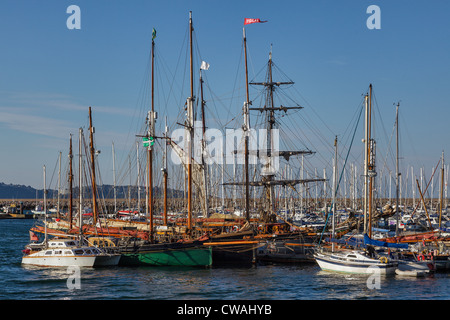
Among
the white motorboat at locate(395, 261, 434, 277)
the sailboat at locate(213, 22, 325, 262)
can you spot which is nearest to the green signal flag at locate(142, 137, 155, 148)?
the sailboat at locate(213, 22, 325, 262)

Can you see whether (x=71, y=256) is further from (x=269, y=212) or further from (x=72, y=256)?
(x=269, y=212)

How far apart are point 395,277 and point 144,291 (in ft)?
67.3

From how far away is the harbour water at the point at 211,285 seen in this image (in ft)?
134

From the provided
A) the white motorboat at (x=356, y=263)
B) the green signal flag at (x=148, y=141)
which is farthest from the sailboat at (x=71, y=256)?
the white motorboat at (x=356, y=263)

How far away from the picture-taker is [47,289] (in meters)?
44.3

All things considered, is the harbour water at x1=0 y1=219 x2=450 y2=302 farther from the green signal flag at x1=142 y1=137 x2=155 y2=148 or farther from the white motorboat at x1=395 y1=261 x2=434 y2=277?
the green signal flag at x1=142 y1=137 x2=155 y2=148

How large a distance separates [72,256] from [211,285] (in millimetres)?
15680

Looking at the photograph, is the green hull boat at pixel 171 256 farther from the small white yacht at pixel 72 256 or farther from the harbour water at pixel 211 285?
the small white yacht at pixel 72 256

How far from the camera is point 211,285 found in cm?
4494

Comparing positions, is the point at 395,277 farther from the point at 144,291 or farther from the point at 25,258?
the point at 25,258

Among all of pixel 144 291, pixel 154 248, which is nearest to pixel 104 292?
pixel 144 291

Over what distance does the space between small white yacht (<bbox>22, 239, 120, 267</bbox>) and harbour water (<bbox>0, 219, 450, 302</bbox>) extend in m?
1.02

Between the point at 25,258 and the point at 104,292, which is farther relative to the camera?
the point at 25,258

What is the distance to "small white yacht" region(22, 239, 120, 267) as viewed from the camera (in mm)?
53969
